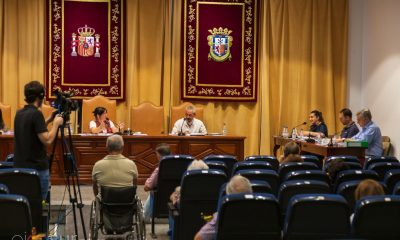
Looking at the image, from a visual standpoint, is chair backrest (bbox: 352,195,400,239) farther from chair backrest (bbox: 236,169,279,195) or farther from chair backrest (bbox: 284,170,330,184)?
chair backrest (bbox: 236,169,279,195)

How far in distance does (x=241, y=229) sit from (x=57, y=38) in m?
8.78

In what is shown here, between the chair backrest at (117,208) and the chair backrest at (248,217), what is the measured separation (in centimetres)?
149

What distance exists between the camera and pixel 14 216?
3.79 meters

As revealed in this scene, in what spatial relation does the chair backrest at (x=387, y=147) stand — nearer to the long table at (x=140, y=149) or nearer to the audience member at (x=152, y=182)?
the long table at (x=140, y=149)

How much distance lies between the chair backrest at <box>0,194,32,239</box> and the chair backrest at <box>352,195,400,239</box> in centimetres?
200

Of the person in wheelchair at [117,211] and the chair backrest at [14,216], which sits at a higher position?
the chair backrest at [14,216]

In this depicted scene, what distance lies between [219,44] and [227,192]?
827cm

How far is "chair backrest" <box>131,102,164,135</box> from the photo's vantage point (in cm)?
1165

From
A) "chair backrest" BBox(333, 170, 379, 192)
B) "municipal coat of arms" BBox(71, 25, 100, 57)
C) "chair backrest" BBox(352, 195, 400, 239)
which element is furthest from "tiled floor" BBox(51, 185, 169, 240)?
"municipal coat of arms" BBox(71, 25, 100, 57)

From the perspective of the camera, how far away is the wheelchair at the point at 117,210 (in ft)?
17.3

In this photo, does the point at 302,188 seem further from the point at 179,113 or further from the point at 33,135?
the point at 179,113

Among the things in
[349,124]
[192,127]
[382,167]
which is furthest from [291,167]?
[192,127]

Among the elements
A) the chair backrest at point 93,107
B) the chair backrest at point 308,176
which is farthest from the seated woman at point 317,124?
the chair backrest at point 308,176

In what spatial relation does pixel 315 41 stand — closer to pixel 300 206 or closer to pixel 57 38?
pixel 57 38
